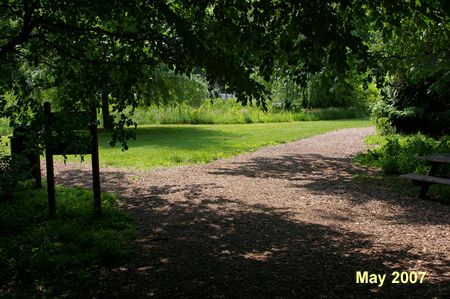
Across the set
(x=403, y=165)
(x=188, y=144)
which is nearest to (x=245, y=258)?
(x=403, y=165)

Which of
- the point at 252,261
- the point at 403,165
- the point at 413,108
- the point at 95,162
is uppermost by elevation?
the point at 413,108

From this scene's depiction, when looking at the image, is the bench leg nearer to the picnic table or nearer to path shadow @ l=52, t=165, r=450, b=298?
the picnic table

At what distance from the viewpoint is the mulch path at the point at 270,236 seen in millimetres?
3611

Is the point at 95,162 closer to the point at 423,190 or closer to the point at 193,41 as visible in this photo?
the point at 193,41

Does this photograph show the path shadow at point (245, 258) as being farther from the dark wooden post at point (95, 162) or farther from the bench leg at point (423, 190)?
the bench leg at point (423, 190)

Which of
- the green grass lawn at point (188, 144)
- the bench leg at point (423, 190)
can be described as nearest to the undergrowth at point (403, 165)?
the bench leg at point (423, 190)

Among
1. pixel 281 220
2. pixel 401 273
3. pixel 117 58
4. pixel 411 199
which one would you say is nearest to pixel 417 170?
pixel 411 199

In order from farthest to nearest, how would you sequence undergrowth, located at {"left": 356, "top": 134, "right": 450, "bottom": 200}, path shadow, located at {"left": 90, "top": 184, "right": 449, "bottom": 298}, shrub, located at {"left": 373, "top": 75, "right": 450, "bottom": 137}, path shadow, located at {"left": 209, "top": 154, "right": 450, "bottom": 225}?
shrub, located at {"left": 373, "top": 75, "right": 450, "bottom": 137}, undergrowth, located at {"left": 356, "top": 134, "right": 450, "bottom": 200}, path shadow, located at {"left": 209, "top": 154, "right": 450, "bottom": 225}, path shadow, located at {"left": 90, "top": 184, "right": 449, "bottom": 298}

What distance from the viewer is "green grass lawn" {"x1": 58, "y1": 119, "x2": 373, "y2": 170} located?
10.7m

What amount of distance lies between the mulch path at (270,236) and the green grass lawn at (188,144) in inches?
62.4

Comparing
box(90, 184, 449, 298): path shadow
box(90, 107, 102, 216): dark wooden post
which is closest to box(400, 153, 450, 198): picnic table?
box(90, 184, 449, 298): path shadow

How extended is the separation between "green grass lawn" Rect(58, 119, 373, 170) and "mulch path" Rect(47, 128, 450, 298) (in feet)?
5.20

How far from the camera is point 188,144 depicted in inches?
545

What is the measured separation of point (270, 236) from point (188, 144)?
9.15 metres
